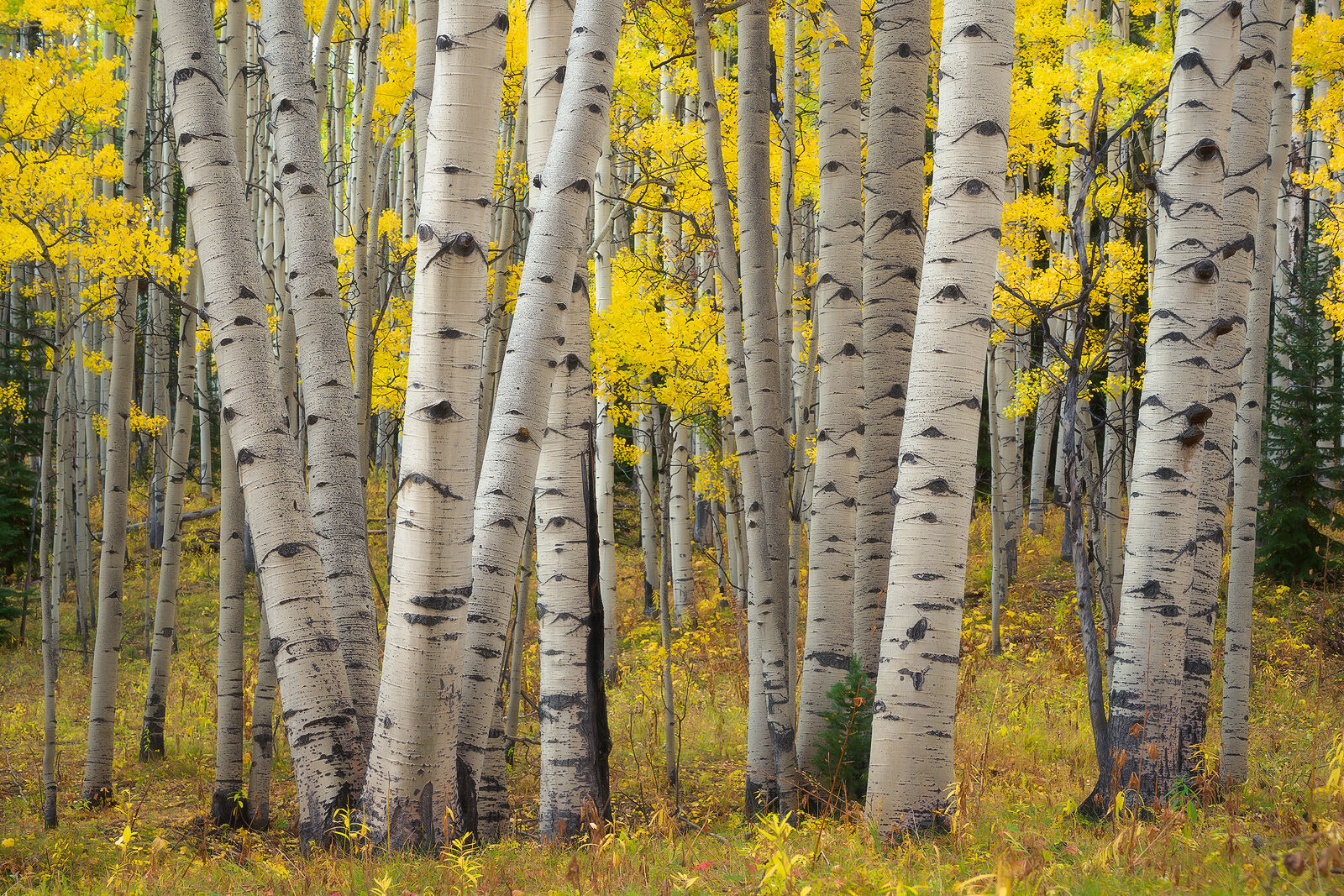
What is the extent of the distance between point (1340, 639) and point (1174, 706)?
305 inches

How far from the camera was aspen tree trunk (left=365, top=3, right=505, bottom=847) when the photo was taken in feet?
9.35

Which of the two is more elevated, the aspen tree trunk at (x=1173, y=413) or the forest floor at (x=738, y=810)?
the aspen tree trunk at (x=1173, y=413)

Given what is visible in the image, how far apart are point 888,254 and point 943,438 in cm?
176

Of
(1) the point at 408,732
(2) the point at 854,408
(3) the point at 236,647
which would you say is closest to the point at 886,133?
(2) the point at 854,408

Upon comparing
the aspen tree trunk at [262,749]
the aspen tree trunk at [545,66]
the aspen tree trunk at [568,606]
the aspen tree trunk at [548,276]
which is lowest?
the aspen tree trunk at [262,749]

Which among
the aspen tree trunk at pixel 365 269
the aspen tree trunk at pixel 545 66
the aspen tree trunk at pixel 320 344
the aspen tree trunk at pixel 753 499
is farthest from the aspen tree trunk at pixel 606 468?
the aspen tree trunk at pixel 545 66

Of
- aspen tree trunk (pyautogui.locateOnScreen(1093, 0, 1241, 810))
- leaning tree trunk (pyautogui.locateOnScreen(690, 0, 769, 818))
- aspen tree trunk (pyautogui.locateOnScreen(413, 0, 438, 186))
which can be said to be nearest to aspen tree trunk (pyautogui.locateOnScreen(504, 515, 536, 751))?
leaning tree trunk (pyautogui.locateOnScreen(690, 0, 769, 818))

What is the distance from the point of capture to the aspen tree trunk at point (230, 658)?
5.00 metres

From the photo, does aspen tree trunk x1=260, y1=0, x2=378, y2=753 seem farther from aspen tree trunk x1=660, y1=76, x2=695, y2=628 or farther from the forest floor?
aspen tree trunk x1=660, y1=76, x2=695, y2=628

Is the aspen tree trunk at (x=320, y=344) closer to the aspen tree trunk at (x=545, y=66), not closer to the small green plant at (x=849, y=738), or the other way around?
the aspen tree trunk at (x=545, y=66)

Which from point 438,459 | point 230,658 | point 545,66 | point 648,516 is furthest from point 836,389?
point 648,516

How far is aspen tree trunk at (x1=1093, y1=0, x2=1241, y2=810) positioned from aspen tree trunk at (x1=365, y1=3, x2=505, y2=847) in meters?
2.40

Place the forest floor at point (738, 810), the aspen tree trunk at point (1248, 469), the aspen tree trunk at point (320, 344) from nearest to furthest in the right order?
the forest floor at point (738, 810) < the aspen tree trunk at point (320, 344) < the aspen tree trunk at point (1248, 469)

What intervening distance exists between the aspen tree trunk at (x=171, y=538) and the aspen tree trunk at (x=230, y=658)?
1.00m
